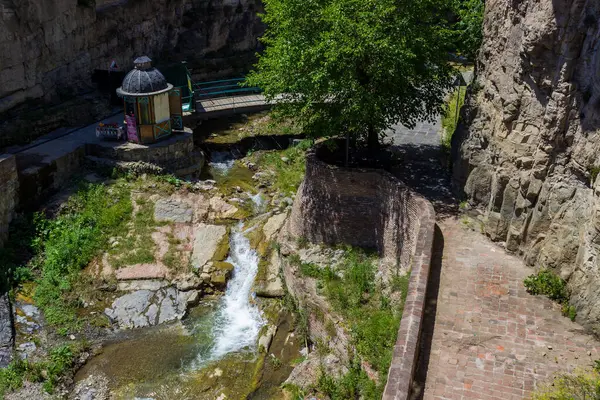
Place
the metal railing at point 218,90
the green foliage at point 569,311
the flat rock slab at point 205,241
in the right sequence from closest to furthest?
the green foliage at point 569,311
the flat rock slab at point 205,241
the metal railing at point 218,90

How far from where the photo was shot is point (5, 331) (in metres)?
16.4

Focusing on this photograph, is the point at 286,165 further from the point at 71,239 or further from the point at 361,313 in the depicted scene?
the point at 361,313

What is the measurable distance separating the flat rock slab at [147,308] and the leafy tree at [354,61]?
5.60 m

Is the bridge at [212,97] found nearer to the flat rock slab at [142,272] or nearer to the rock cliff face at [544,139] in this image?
the flat rock slab at [142,272]

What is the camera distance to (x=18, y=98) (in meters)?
23.6

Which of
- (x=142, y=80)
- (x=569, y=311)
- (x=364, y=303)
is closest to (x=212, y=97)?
(x=142, y=80)

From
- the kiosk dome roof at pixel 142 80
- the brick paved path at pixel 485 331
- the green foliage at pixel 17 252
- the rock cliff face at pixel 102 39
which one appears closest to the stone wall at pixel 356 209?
the brick paved path at pixel 485 331

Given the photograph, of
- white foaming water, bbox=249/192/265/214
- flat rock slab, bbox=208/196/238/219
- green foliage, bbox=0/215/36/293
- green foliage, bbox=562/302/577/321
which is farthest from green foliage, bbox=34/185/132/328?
green foliage, bbox=562/302/577/321

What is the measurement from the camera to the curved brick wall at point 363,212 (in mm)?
15703

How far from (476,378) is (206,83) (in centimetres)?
2035

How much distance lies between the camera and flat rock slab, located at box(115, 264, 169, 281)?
18344 millimetres

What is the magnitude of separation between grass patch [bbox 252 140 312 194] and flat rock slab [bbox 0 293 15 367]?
29.0ft

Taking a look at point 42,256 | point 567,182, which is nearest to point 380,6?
point 567,182

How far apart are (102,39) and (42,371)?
1579 centimetres
